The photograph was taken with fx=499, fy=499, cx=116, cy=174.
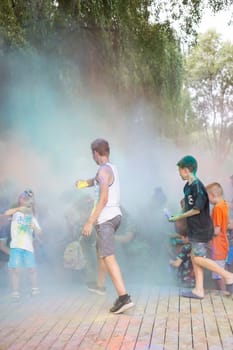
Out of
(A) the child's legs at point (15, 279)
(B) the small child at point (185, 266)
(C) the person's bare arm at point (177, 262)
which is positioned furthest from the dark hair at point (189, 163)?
(A) the child's legs at point (15, 279)

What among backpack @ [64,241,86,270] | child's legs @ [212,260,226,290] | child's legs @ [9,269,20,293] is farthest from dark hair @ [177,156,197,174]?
child's legs @ [9,269,20,293]

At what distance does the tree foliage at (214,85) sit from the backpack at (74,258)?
24213mm

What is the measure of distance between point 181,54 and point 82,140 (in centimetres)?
348

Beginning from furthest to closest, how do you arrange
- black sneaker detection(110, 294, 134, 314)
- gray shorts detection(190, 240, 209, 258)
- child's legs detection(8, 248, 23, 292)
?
child's legs detection(8, 248, 23, 292) → gray shorts detection(190, 240, 209, 258) → black sneaker detection(110, 294, 134, 314)

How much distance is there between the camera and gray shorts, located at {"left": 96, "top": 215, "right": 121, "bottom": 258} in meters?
4.74

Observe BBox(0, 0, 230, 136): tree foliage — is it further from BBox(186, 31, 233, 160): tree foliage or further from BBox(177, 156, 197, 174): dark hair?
BBox(186, 31, 233, 160): tree foliage

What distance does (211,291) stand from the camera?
5.34 metres

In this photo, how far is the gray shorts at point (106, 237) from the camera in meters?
4.74

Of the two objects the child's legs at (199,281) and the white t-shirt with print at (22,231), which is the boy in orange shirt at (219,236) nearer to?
the child's legs at (199,281)

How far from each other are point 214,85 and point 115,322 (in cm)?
2790

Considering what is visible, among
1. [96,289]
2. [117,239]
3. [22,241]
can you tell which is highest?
[22,241]

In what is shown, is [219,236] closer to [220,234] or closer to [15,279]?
[220,234]

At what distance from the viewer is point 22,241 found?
5.57 metres

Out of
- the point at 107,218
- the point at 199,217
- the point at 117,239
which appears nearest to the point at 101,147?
the point at 107,218
